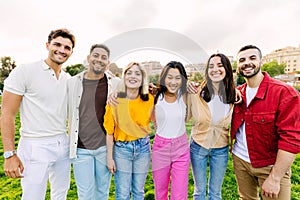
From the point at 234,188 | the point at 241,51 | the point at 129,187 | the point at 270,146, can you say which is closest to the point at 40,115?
the point at 129,187

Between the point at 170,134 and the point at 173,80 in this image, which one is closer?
the point at 173,80

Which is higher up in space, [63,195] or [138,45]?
[138,45]

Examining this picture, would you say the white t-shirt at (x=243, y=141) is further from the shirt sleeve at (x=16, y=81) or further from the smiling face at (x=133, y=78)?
the shirt sleeve at (x=16, y=81)

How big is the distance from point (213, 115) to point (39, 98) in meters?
1.66

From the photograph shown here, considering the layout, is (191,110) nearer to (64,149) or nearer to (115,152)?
(115,152)

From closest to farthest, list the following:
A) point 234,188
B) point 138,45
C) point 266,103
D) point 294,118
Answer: point 138,45
point 294,118
point 266,103
point 234,188

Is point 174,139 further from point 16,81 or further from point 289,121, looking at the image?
point 16,81

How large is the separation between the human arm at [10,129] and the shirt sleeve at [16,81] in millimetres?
52

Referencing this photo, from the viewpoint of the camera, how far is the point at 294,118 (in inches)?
75.8

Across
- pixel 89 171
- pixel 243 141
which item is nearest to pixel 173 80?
pixel 243 141

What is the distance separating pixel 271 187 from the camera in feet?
6.64

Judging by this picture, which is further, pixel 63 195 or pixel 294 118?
pixel 63 195

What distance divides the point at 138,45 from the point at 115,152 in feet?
3.56

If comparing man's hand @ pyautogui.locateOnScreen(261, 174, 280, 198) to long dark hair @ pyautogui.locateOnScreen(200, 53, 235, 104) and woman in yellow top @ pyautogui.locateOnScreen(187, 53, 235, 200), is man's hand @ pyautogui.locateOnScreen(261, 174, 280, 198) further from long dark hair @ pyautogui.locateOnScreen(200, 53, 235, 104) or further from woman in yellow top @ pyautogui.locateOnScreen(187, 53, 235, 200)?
long dark hair @ pyautogui.locateOnScreen(200, 53, 235, 104)
